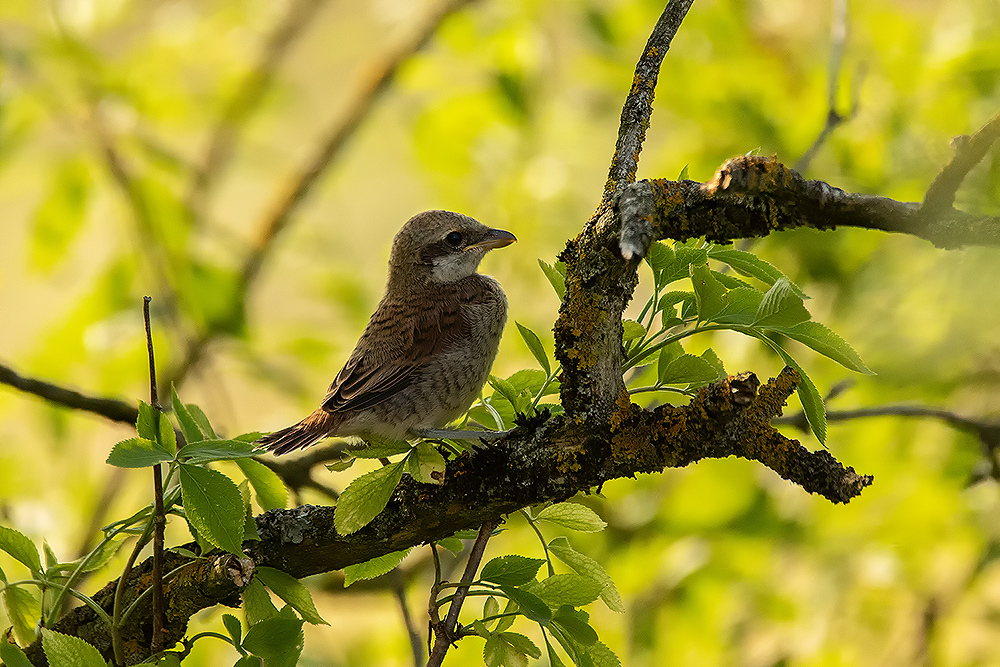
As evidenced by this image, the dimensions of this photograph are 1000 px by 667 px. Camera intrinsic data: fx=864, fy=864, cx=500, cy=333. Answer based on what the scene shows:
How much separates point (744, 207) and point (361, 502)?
0.99m

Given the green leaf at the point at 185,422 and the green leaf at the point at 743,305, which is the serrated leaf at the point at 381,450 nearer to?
the green leaf at the point at 185,422

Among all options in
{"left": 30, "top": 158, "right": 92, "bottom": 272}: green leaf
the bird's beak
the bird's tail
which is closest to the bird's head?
the bird's beak

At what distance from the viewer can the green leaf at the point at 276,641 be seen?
5.69 feet

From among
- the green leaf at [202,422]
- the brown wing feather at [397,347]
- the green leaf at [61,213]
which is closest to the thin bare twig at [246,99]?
the green leaf at [61,213]

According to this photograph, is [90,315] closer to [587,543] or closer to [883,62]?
[587,543]

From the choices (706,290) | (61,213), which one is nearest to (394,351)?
(706,290)

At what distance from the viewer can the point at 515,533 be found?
453cm

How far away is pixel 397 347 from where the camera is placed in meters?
3.28

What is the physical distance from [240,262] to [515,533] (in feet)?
8.36

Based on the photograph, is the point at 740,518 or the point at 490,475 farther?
the point at 740,518

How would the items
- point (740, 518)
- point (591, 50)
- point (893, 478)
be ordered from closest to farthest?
1. point (740, 518)
2. point (893, 478)
3. point (591, 50)

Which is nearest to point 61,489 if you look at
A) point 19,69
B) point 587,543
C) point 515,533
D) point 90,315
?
point 90,315

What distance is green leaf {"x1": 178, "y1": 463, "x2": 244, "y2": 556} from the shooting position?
5.51 feet

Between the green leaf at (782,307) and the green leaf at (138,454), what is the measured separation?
1191 mm
